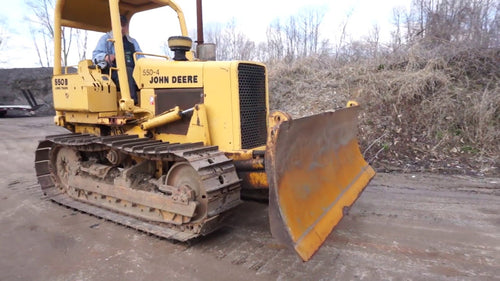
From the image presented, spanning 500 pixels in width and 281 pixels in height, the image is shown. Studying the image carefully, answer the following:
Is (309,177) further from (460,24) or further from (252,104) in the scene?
(460,24)

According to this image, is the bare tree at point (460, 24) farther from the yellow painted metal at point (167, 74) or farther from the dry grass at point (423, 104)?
the yellow painted metal at point (167, 74)

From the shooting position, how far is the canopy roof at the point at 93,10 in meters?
4.95

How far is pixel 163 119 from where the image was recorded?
4.10 m

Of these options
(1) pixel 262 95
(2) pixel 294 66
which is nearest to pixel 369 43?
(2) pixel 294 66

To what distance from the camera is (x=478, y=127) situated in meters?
7.22

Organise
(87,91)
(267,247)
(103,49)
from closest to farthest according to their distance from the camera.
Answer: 1. (267,247)
2. (87,91)
3. (103,49)

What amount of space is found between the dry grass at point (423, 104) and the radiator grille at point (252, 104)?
138 inches

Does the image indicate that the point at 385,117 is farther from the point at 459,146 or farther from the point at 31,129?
the point at 31,129

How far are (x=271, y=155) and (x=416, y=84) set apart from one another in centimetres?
695

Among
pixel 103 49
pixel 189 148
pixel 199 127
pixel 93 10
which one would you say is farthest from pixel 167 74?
pixel 93 10

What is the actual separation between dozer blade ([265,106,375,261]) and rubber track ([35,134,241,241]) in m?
0.73

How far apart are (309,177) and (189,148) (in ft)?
4.30

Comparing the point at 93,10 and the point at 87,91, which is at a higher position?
the point at 93,10

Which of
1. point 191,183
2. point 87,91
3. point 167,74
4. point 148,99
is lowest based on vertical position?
point 191,183
